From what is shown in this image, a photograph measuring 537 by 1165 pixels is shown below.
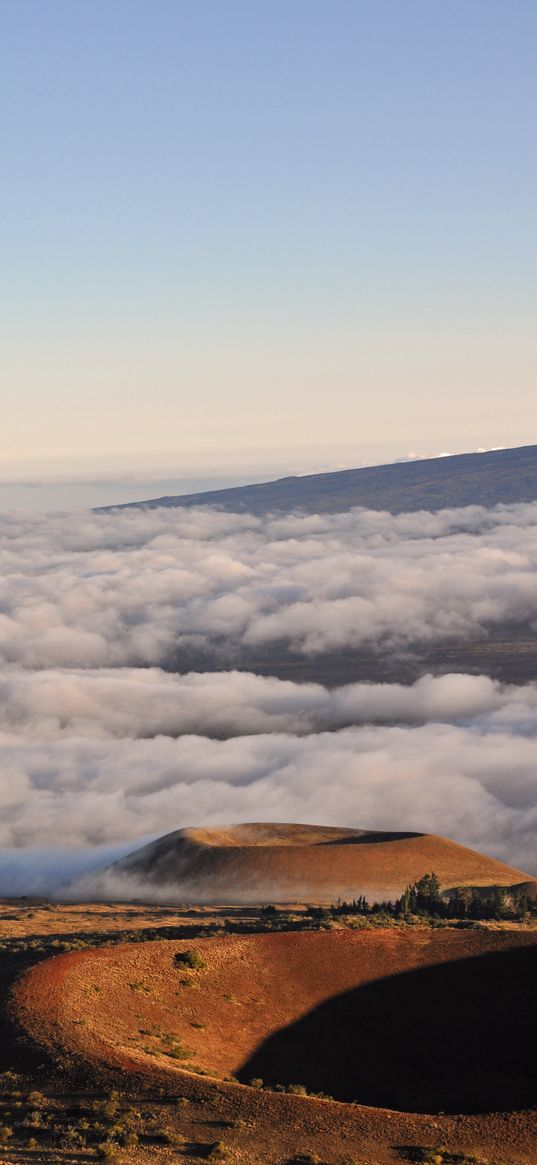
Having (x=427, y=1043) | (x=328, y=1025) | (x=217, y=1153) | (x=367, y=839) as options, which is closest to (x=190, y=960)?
(x=328, y=1025)

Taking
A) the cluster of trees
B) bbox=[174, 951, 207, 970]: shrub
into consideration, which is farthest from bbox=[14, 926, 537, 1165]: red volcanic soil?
the cluster of trees

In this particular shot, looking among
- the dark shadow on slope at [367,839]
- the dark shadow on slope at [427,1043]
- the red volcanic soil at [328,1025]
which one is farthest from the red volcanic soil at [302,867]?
the dark shadow on slope at [427,1043]

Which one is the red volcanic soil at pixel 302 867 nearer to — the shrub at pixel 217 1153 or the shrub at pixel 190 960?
the shrub at pixel 190 960

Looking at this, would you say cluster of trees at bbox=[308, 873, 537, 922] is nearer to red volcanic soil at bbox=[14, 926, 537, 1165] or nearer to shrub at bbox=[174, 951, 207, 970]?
red volcanic soil at bbox=[14, 926, 537, 1165]

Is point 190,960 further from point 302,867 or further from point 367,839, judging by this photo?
point 367,839

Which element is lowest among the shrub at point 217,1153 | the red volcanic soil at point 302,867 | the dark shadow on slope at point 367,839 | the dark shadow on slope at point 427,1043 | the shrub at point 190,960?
the red volcanic soil at point 302,867

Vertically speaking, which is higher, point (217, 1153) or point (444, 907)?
point (217, 1153)
